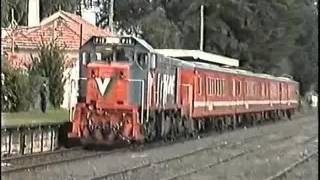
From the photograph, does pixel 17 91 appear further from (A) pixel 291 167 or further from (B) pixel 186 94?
(A) pixel 291 167

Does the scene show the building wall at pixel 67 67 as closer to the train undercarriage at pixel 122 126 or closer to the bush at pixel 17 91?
the bush at pixel 17 91

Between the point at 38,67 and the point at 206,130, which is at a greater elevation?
the point at 38,67

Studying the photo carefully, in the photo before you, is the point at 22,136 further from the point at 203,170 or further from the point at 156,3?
the point at 156,3

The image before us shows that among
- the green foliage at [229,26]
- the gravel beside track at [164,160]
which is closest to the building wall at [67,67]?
the gravel beside track at [164,160]

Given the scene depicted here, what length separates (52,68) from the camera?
33.4m

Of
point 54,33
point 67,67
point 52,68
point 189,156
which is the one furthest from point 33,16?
point 189,156

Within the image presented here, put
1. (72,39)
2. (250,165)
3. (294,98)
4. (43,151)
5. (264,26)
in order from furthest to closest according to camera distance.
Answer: (264,26)
(294,98)
(72,39)
(43,151)
(250,165)

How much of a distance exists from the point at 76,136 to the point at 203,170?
5.99 meters

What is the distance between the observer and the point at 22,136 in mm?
19078

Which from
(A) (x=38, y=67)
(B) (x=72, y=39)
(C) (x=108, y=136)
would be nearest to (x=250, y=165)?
(C) (x=108, y=136)

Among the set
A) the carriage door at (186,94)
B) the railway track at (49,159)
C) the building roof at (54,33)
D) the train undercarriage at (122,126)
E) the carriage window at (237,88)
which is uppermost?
the building roof at (54,33)

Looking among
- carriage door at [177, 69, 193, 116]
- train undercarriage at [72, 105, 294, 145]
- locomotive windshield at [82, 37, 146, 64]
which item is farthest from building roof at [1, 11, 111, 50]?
locomotive windshield at [82, 37, 146, 64]

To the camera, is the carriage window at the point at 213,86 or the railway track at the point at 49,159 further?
the carriage window at the point at 213,86

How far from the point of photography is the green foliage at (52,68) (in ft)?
109
